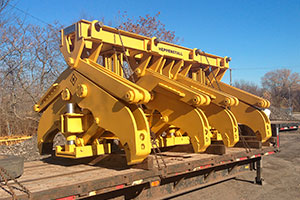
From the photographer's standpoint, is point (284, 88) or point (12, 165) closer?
point (12, 165)

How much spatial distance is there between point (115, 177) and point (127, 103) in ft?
3.57

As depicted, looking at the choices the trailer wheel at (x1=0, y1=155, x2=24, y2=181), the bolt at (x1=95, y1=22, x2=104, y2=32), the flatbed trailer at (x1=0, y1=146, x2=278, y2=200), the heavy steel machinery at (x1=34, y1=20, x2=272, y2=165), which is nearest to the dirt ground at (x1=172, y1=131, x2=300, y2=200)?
the flatbed trailer at (x1=0, y1=146, x2=278, y2=200)

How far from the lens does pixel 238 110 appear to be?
23.1ft

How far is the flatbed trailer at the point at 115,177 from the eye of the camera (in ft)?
10.4

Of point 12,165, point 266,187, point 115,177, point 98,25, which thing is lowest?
point 266,187

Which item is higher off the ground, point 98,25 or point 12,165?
point 98,25

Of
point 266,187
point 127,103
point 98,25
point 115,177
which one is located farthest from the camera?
point 266,187

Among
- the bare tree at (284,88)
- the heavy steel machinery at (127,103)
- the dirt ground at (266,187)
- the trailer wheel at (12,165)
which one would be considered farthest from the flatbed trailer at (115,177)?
the bare tree at (284,88)

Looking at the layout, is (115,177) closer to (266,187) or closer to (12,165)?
(12,165)

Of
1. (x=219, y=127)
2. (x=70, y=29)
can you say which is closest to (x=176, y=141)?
(x=219, y=127)

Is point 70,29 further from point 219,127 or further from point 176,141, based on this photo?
point 219,127

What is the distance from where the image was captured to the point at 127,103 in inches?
164

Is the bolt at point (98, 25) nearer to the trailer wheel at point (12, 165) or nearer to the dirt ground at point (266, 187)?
the trailer wheel at point (12, 165)

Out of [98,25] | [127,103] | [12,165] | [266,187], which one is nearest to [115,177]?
[127,103]
